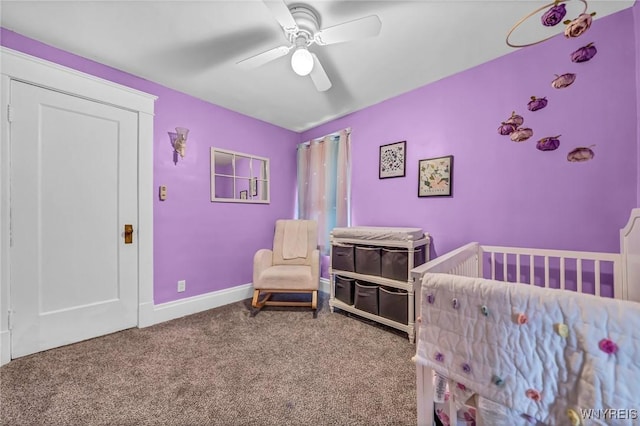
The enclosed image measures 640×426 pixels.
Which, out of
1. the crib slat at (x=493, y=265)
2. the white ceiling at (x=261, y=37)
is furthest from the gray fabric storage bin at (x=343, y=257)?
the white ceiling at (x=261, y=37)

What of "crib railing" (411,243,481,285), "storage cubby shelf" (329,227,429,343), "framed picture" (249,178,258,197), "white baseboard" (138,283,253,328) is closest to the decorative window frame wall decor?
"framed picture" (249,178,258,197)

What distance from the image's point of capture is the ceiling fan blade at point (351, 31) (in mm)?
1265

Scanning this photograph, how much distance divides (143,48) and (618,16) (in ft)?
10.3

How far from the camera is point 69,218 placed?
6.15 feet

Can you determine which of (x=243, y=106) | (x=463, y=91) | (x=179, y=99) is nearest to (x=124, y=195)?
(x=179, y=99)

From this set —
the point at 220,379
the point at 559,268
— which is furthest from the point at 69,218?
the point at 559,268

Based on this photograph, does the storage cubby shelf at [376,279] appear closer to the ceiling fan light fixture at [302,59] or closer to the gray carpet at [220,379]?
the gray carpet at [220,379]

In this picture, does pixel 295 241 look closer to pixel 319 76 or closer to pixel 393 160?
pixel 393 160

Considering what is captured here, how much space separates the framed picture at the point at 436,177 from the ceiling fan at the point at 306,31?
1318 millimetres

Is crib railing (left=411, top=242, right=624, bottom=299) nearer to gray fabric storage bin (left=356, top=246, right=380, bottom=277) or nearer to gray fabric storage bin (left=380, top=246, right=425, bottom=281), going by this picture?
gray fabric storage bin (left=380, top=246, right=425, bottom=281)

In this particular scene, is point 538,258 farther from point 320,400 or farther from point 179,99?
point 179,99

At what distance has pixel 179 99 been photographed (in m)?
2.46

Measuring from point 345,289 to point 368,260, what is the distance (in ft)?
1.39

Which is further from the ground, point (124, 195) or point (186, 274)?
point (124, 195)
